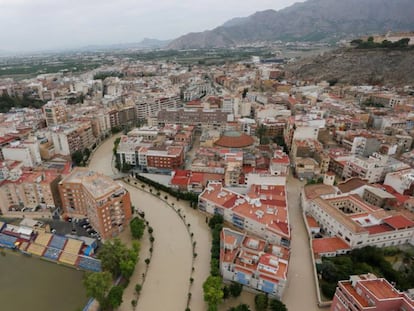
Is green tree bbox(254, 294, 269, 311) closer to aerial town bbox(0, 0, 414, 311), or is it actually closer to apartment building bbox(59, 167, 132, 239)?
aerial town bbox(0, 0, 414, 311)

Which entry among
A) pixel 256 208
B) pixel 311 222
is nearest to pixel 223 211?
pixel 256 208

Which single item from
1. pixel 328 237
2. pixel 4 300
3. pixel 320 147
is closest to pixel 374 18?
pixel 320 147

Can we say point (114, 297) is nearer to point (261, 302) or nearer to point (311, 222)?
point (261, 302)

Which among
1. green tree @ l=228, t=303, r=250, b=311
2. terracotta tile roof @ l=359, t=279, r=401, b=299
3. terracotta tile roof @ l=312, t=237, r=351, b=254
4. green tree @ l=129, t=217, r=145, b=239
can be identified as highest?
terracotta tile roof @ l=359, t=279, r=401, b=299

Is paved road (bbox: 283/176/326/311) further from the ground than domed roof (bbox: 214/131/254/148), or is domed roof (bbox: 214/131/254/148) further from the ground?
domed roof (bbox: 214/131/254/148)

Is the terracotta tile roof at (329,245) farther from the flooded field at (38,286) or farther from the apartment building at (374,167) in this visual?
the flooded field at (38,286)

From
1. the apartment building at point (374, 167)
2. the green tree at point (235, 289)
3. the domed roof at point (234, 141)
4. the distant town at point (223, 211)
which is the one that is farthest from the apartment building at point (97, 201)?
the apartment building at point (374, 167)

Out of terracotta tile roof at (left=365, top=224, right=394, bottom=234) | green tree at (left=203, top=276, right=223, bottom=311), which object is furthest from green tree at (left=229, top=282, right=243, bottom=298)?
terracotta tile roof at (left=365, top=224, right=394, bottom=234)
